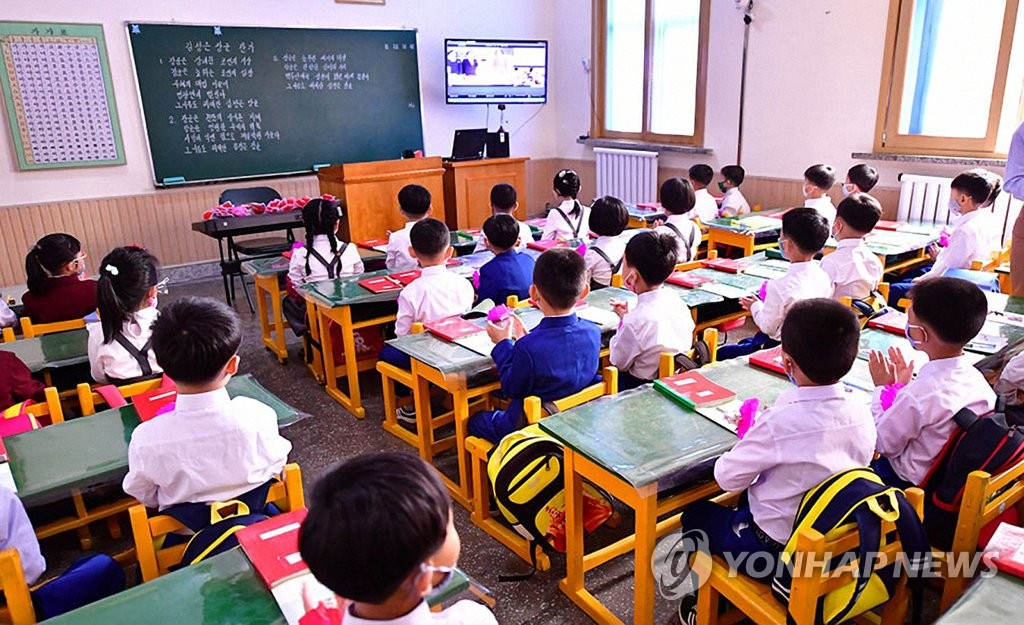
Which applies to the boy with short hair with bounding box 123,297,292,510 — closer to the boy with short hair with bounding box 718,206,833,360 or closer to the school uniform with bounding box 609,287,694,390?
the school uniform with bounding box 609,287,694,390

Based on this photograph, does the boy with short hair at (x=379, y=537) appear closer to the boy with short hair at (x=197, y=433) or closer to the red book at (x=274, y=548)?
the red book at (x=274, y=548)

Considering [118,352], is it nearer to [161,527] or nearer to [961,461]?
[161,527]

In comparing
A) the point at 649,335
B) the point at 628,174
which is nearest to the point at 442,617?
the point at 649,335

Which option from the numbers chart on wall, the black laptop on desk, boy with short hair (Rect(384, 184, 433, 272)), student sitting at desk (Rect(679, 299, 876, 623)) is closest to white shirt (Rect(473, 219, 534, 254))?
boy with short hair (Rect(384, 184, 433, 272))

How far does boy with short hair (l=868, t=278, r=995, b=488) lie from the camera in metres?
1.74

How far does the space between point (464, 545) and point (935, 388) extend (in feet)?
4.98

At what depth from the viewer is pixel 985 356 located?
2.21m

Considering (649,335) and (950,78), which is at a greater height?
(950,78)

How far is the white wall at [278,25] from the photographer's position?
5.43 m

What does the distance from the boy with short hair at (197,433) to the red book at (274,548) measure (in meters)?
0.30

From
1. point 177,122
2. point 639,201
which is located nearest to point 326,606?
point 177,122

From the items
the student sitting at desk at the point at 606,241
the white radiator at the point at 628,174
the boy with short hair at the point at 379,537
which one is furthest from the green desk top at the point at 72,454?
the white radiator at the point at 628,174

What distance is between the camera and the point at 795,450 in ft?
4.96

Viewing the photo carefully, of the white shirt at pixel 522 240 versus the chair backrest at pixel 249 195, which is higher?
the chair backrest at pixel 249 195
